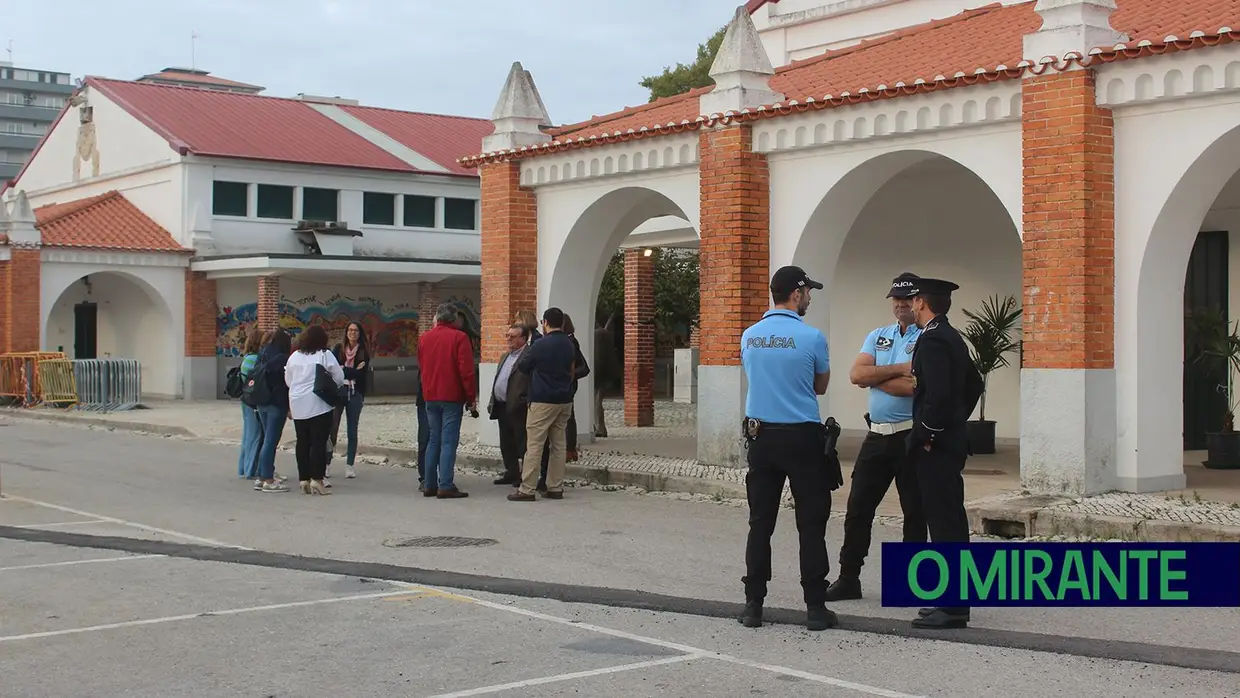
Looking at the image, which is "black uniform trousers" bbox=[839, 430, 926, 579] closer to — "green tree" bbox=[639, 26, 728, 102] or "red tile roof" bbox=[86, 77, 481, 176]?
"red tile roof" bbox=[86, 77, 481, 176]

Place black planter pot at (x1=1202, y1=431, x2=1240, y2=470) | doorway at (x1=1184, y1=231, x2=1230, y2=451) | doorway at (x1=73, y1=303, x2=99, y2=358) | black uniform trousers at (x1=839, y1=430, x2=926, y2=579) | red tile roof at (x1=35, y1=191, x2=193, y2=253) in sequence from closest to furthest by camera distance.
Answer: black uniform trousers at (x1=839, y1=430, x2=926, y2=579) < black planter pot at (x1=1202, y1=431, x2=1240, y2=470) < doorway at (x1=1184, y1=231, x2=1230, y2=451) < red tile roof at (x1=35, y1=191, x2=193, y2=253) < doorway at (x1=73, y1=303, x2=99, y2=358)

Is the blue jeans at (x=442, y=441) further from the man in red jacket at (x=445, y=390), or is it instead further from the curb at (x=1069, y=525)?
the curb at (x=1069, y=525)

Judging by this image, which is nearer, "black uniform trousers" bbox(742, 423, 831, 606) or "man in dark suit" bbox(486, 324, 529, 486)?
"black uniform trousers" bbox(742, 423, 831, 606)

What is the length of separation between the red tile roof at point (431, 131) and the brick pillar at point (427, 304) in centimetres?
348

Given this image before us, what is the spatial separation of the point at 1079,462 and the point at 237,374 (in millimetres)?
8266

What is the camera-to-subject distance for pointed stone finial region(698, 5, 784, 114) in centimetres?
1527

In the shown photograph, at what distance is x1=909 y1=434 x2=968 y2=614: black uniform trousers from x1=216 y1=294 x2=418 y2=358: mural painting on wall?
26521 millimetres

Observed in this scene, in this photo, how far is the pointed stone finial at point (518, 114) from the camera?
18.4m

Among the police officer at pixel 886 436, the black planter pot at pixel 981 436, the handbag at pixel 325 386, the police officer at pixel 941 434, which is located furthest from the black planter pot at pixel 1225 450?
the handbag at pixel 325 386

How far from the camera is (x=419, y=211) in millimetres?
37188

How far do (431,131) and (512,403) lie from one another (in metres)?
27.4

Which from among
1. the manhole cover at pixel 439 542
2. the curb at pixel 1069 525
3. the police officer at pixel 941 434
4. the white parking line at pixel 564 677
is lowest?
the white parking line at pixel 564 677

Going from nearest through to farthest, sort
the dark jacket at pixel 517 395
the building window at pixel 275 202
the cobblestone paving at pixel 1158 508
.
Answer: the cobblestone paving at pixel 1158 508 < the dark jacket at pixel 517 395 < the building window at pixel 275 202

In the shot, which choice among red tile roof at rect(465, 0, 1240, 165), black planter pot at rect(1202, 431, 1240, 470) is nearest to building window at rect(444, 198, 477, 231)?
red tile roof at rect(465, 0, 1240, 165)
